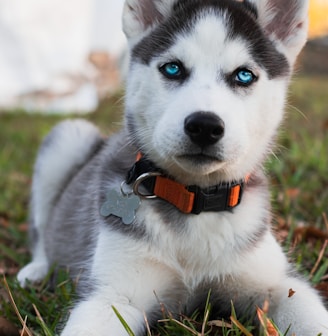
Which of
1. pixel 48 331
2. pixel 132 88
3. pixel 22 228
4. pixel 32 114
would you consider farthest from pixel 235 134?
pixel 32 114

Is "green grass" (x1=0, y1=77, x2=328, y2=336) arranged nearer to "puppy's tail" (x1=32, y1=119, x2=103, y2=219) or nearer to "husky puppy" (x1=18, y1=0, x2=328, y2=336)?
"husky puppy" (x1=18, y1=0, x2=328, y2=336)

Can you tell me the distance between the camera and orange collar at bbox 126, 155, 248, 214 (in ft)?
9.20

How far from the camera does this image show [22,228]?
4.85m

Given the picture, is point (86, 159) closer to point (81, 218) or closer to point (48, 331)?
point (81, 218)

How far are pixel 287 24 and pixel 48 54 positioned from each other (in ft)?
31.5

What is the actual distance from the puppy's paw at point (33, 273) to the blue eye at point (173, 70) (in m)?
1.53

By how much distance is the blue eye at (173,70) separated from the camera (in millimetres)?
2670

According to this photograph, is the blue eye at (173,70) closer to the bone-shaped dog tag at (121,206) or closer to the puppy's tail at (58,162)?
A: the bone-shaped dog tag at (121,206)

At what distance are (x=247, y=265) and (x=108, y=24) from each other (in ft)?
35.4

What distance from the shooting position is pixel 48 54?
474 inches

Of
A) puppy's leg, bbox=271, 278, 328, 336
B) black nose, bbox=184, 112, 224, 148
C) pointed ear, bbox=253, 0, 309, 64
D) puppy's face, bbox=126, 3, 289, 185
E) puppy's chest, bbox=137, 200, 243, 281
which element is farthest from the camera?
pointed ear, bbox=253, 0, 309, 64

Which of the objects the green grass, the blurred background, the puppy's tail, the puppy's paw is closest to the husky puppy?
the green grass

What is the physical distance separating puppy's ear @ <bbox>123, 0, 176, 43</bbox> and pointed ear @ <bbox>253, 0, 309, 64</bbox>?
53 cm

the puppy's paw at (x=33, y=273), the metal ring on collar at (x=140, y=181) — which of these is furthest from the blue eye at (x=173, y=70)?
the puppy's paw at (x=33, y=273)
